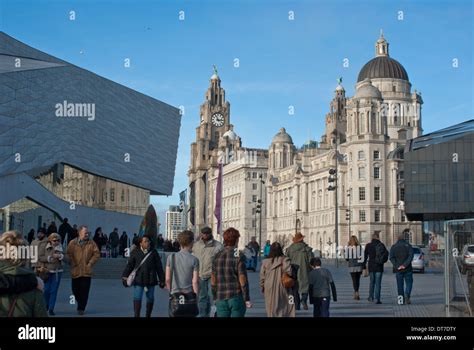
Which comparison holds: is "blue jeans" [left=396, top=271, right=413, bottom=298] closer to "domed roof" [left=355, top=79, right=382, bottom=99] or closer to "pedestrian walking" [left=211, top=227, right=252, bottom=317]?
"pedestrian walking" [left=211, top=227, right=252, bottom=317]

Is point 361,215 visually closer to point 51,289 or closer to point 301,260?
point 301,260

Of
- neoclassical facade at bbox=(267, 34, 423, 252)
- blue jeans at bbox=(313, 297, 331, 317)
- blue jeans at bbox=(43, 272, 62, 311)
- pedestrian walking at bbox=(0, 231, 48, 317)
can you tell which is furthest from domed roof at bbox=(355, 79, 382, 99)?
pedestrian walking at bbox=(0, 231, 48, 317)

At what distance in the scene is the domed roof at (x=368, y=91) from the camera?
3140 inches

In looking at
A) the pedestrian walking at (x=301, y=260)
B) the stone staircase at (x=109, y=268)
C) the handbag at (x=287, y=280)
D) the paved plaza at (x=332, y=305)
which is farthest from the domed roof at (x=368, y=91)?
the handbag at (x=287, y=280)

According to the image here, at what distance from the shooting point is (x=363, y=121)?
79.9 m

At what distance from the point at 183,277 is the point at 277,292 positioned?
132 centimetres

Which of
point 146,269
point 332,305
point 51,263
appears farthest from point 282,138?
point 146,269

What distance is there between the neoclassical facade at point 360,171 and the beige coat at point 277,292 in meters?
62.8

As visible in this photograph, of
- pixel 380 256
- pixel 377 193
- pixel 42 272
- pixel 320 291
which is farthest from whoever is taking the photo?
pixel 377 193

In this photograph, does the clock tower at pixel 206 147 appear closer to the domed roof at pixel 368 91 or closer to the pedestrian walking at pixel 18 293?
the domed roof at pixel 368 91

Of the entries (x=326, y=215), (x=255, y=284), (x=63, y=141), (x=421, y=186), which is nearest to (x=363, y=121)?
(x=326, y=215)

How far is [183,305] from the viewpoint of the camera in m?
7.93
